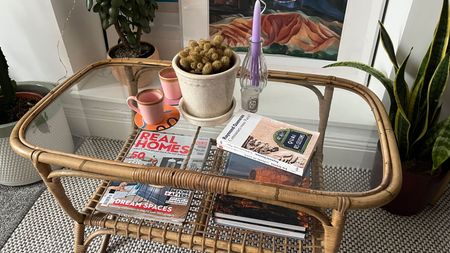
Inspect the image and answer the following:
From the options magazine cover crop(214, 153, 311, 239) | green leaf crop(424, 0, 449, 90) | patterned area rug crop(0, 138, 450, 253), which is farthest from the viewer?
patterned area rug crop(0, 138, 450, 253)

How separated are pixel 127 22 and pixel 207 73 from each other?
1.73ft

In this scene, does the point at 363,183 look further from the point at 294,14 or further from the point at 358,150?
the point at 294,14

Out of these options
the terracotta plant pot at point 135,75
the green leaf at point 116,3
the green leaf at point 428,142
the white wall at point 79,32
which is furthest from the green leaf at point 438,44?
the white wall at point 79,32

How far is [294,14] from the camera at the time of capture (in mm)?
1147

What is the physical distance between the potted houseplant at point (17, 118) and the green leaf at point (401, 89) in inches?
32.2

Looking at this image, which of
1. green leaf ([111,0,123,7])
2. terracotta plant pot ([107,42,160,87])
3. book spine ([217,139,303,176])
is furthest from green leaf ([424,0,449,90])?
green leaf ([111,0,123,7])

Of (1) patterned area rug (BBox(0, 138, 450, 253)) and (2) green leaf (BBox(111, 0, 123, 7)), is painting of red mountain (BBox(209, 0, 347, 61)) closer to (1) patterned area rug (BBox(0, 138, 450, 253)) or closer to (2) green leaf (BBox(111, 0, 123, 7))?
(2) green leaf (BBox(111, 0, 123, 7))

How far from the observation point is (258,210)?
0.80 metres

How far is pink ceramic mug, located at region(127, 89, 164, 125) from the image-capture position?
83cm

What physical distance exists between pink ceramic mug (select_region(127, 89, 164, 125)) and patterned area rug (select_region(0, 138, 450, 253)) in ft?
0.55

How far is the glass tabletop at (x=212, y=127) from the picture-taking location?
835mm

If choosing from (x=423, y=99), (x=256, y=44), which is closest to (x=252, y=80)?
(x=256, y=44)

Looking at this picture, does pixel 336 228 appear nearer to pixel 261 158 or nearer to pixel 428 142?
pixel 261 158

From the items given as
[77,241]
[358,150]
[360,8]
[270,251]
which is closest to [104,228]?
[77,241]
